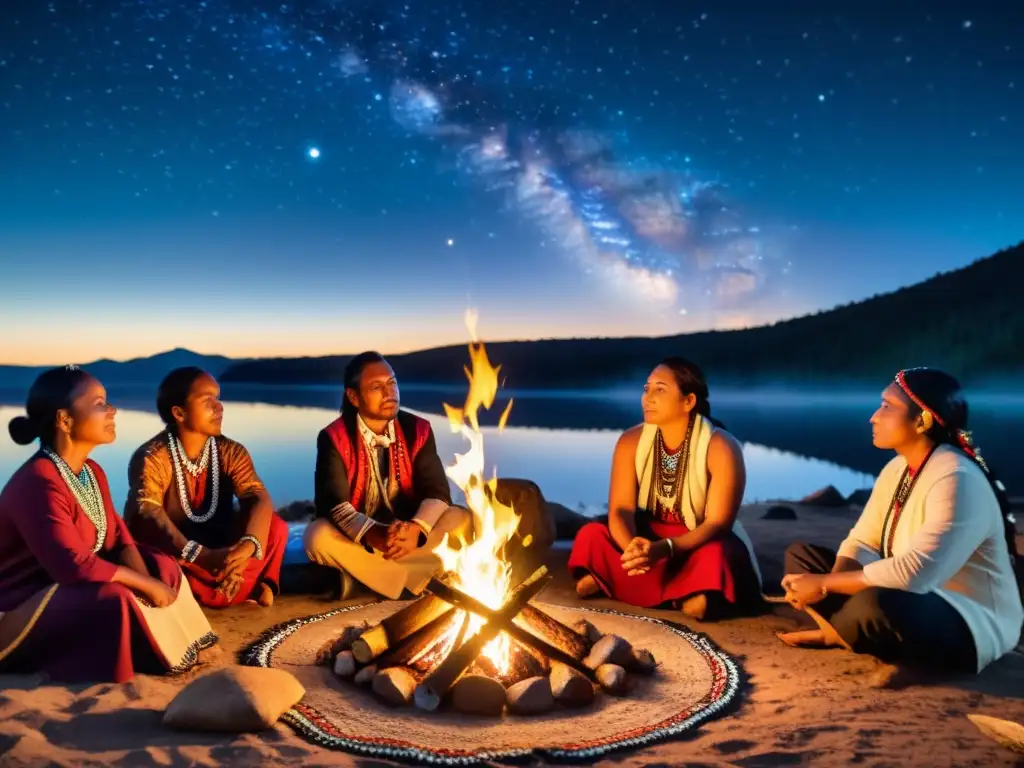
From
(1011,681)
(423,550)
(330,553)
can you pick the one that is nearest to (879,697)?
(1011,681)

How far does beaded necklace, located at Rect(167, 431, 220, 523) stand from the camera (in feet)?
18.6

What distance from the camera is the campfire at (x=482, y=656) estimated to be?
4.14 meters

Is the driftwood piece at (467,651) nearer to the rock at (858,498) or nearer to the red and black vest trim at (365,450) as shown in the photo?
the red and black vest trim at (365,450)

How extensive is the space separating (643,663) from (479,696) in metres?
→ 0.95

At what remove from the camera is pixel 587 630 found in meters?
4.87

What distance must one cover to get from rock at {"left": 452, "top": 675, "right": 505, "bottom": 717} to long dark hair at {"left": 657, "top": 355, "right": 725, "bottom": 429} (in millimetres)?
2498

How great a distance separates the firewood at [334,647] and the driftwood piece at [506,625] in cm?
53

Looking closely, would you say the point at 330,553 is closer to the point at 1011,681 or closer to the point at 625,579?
the point at 625,579

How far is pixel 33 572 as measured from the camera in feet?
14.2

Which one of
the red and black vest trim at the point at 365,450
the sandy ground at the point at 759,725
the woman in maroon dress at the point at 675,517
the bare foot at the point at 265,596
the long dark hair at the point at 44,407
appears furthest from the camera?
the red and black vest trim at the point at 365,450

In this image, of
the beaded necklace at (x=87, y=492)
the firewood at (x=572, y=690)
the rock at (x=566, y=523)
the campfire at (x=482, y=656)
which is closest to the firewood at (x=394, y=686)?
the campfire at (x=482, y=656)

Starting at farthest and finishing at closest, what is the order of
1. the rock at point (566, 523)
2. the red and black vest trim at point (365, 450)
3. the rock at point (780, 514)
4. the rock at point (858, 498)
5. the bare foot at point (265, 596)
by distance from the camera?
the rock at point (858, 498)
the rock at point (780, 514)
the rock at point (566, 523)
the red and black vest trim at point (365, 450)
the bare foot at point (265, 596)

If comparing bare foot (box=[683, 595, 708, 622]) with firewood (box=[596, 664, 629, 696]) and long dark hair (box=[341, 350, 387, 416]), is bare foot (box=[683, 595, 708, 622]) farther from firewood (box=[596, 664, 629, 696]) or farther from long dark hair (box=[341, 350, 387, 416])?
long dark hair (box=[341, 350, 387, 416])

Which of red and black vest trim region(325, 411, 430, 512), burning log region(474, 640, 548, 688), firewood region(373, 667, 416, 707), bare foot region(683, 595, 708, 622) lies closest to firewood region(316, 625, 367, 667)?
firewood region(373, 667, 416, 707)
